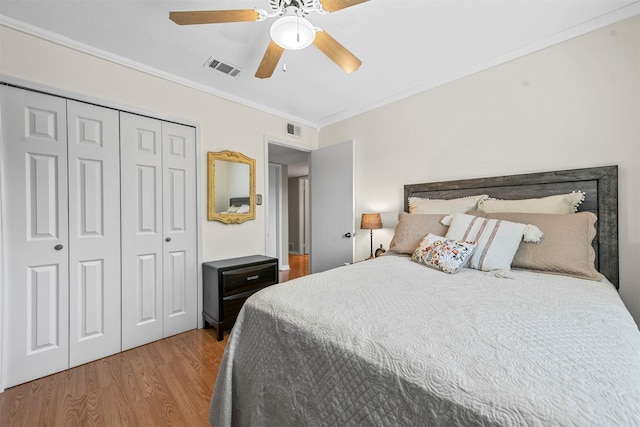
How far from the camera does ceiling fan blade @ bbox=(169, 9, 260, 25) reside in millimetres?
1385

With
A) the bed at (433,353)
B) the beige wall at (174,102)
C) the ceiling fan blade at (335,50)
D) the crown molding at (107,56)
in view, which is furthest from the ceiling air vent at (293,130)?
the bed at (433,353)

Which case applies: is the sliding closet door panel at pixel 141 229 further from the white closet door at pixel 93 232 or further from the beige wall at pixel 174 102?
the beige wall at pixel 174 102

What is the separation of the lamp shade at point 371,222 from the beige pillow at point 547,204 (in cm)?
110

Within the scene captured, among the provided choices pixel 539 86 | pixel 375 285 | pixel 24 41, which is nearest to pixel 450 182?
pixel 539 86

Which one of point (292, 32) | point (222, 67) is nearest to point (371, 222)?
point (292, 32)

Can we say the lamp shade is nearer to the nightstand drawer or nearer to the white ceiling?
the nightstand drawer

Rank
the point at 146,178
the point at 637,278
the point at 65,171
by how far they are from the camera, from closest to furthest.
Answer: the point at 637,278, the point at 65,171, the point at 146,178

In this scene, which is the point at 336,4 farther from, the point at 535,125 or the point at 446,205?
the point at 535,125

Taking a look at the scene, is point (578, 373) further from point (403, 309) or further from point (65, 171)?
point (65, 171)

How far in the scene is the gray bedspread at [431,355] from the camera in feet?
1.88

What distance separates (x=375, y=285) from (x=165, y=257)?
2091 millimetres

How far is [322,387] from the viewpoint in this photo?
2.82 feet

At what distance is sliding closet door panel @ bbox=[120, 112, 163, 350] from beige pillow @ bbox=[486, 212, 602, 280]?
294cm

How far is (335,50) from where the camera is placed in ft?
5.59
